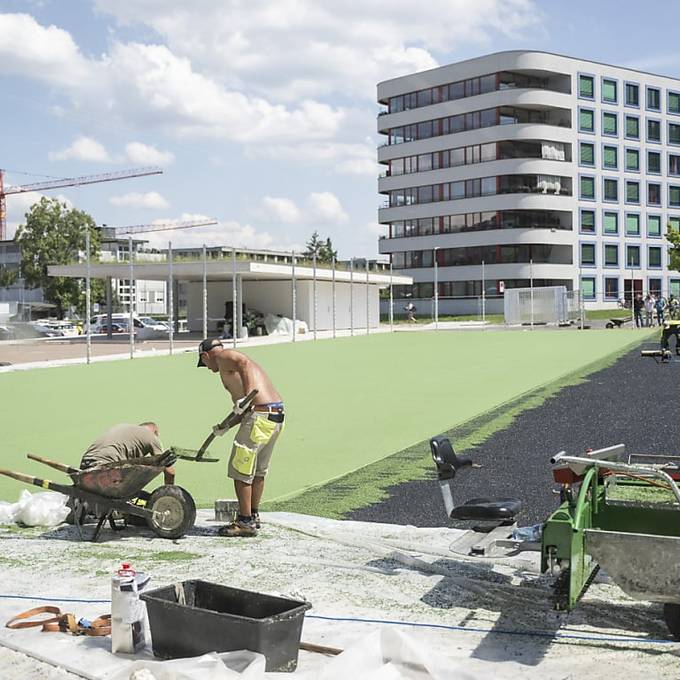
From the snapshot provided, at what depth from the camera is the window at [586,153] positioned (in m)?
82.7

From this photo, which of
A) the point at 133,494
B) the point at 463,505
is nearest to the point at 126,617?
the point at 463,505

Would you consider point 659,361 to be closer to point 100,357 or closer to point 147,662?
point 100,357

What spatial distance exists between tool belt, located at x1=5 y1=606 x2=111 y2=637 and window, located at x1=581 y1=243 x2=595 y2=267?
8080cm

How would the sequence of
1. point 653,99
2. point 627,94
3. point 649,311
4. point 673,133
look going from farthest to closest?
point 673,133 < point 653,99 < point 627,94 < point 649,311

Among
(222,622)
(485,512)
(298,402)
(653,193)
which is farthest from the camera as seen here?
(653,193)

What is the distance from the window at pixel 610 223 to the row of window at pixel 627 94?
10290mm

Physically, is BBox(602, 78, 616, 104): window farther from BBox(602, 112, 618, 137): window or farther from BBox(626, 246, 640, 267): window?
BBox(626, 246, 640, 267): window

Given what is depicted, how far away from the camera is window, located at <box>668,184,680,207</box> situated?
8831 cm

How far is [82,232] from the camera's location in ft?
260

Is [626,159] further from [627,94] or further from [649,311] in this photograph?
[649,311]

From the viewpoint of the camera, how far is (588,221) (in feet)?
271

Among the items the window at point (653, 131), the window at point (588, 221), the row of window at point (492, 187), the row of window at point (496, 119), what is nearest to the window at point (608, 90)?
the window at point (653, 131)

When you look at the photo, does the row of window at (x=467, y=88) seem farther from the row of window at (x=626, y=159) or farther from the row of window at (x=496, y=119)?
the row of window at (x=626, y=159)

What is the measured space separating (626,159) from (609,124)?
3698 mm
